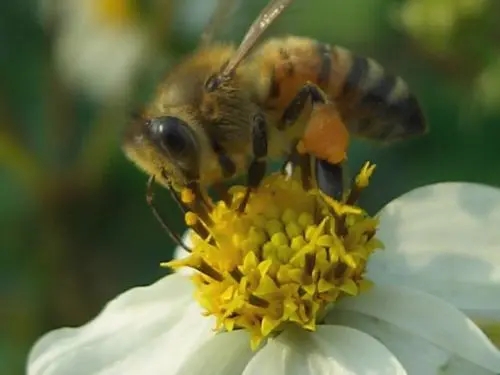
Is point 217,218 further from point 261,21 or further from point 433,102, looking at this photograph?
point 433,102

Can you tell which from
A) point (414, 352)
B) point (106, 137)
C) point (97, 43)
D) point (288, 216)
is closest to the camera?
point (414, 352)

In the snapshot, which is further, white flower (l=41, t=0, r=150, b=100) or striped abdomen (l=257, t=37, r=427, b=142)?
white flower (l=41, t=0, r=150, b=100)

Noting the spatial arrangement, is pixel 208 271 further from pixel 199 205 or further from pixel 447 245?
pixel 447 245

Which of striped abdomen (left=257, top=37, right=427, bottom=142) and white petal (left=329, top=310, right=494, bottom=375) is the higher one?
striped abdomen (left=257, top=37, right=427, bottom=142)

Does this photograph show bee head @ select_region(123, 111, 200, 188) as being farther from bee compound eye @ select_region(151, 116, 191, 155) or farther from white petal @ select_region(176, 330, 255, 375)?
white petal @ select_region(176, 330, 255, 375)

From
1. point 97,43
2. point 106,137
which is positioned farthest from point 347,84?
point 97,43

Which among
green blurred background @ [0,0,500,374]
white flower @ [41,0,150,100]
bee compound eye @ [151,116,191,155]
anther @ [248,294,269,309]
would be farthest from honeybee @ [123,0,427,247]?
white flower @ [41,0,150,100]

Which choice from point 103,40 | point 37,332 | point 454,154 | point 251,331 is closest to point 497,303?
point 251,331
